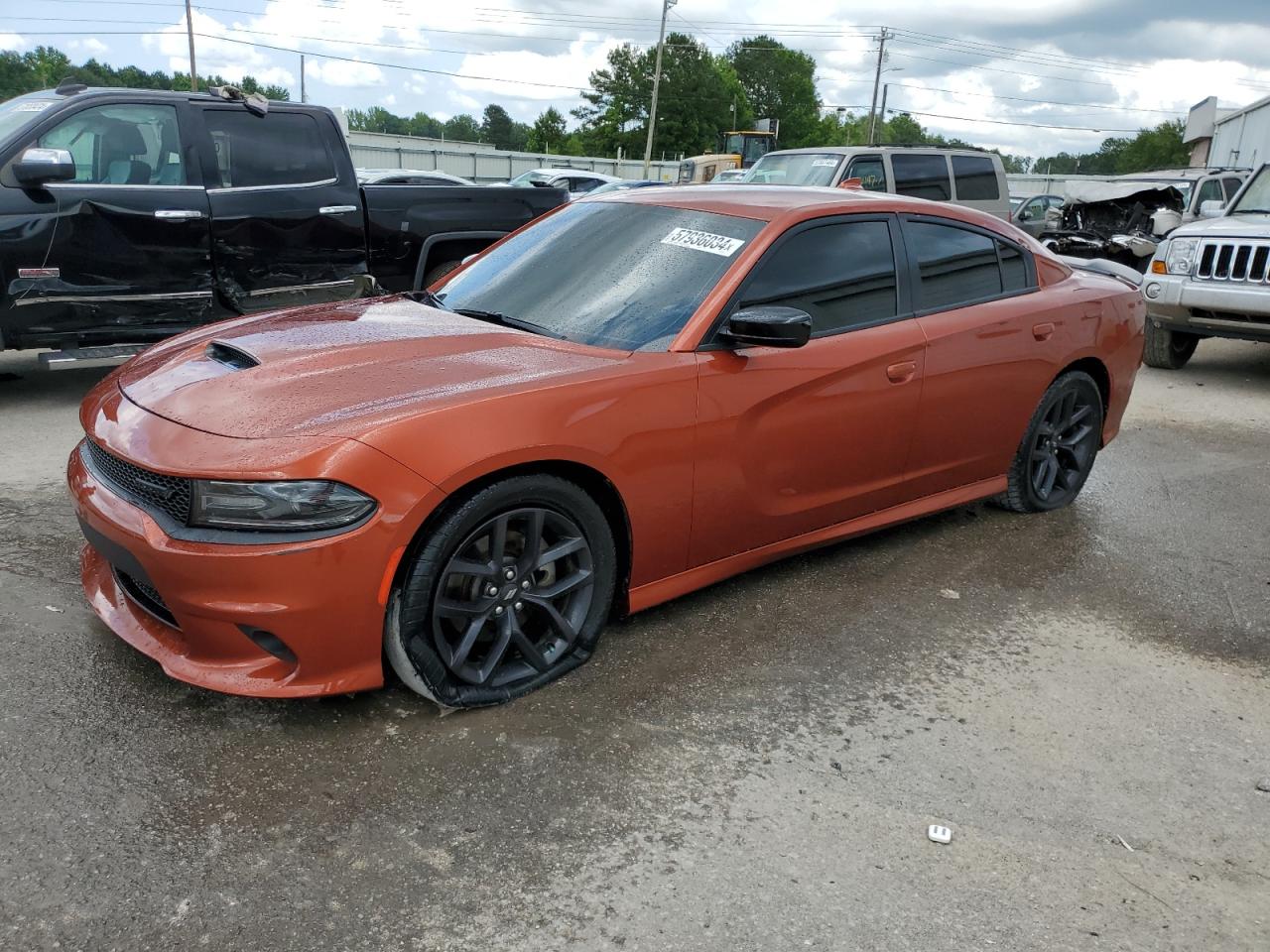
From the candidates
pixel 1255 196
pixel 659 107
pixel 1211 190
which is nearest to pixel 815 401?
pixel 1255 196

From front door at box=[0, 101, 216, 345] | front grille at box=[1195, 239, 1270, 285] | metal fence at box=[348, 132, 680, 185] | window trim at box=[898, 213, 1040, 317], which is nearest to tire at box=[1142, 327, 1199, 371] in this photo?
front grille at box=[1195, 239, 1270, 285]

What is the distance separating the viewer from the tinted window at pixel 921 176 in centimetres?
1217

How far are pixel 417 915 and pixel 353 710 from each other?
935mm

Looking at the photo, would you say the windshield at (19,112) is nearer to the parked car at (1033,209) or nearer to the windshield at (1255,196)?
the windshield at (1255,196)

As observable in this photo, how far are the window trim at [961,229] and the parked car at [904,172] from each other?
22.9ft

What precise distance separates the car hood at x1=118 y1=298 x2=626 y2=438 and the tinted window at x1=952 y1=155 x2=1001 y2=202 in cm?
1051

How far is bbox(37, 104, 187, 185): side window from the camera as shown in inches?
255

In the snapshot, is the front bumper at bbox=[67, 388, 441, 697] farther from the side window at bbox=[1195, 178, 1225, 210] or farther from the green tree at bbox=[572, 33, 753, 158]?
the green tree at bbox=[572, 33, 753, 158]

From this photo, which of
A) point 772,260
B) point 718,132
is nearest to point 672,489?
point 772,260

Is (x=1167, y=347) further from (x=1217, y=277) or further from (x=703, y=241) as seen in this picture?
(x=703, y=241)

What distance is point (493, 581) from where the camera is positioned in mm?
3111

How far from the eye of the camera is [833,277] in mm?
4035

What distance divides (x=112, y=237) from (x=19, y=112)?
1.05 metres

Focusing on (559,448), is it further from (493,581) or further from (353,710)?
(353,710)
